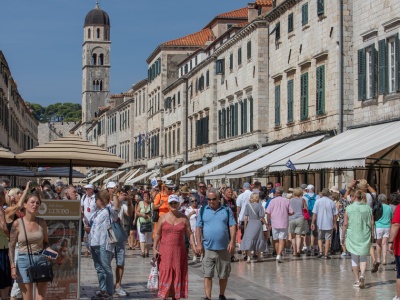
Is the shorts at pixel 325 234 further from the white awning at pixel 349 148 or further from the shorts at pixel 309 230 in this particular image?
the white awning at pixel 349 148

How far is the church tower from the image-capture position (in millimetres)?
137500

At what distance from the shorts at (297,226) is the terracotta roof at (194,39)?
46.2m

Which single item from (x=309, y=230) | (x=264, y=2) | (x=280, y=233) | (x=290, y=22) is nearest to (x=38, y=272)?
(x=280, y=233)

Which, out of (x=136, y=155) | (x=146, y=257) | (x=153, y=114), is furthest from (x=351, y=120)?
(x=136, y=155)

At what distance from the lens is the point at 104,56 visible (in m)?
138

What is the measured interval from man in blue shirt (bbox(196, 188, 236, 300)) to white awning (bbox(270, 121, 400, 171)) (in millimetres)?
8590

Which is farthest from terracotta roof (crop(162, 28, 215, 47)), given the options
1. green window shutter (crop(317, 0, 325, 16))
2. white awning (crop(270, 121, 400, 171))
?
white awning (crop(270, 121, 400, 171))

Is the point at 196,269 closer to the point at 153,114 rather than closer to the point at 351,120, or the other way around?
the point at 351,120

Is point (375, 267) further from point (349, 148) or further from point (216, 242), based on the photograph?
point (349, 148)

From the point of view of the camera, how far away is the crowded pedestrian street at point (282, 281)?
14.8 metres

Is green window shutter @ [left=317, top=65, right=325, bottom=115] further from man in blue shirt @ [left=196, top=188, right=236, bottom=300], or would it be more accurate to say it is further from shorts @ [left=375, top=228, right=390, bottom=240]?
man in blue shirt @ [left=196, top=188, right=236, bottom=300]

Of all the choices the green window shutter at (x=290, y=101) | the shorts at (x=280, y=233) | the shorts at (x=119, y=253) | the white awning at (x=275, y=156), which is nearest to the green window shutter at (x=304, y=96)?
the white awning at (x=275, y=156)

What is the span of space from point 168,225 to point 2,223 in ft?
8.79

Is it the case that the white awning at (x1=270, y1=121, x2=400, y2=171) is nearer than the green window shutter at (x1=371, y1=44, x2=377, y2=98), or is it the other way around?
the white awning at (x1=270, y1=121, x2=400, y2=171)
